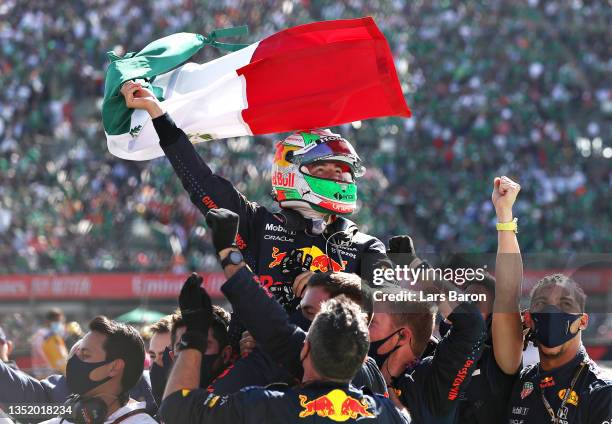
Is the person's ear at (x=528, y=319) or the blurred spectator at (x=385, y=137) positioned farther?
the blurred spectator at (x=385, y=137)

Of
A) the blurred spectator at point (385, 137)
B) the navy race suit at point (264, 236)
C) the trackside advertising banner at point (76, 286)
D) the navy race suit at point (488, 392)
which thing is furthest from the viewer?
the blurred spectator at point (385, 137)

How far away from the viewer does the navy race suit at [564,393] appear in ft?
14.0

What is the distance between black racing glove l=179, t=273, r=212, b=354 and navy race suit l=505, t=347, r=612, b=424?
4.92 ft

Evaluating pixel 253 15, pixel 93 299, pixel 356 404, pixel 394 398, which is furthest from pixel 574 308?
pixel 253 15

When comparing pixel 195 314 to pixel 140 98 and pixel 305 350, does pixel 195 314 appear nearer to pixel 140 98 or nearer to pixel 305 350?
pixel 305 350

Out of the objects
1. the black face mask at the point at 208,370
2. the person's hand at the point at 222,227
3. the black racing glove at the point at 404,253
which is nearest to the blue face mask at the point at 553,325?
the black racing glove at the point at 404,253

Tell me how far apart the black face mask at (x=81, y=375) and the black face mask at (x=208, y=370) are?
1.48 ft

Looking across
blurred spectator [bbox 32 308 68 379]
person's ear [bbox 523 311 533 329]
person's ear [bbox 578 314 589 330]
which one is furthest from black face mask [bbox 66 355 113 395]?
person's ear [bbox 578 314 589 330]

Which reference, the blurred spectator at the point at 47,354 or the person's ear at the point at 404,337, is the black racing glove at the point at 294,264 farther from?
the blurred spectator at the point at 47,354

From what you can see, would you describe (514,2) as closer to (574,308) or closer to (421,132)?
(421,132)

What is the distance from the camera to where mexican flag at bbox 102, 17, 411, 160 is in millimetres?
4906

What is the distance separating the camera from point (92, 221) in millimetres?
15289

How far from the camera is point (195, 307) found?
381 cm

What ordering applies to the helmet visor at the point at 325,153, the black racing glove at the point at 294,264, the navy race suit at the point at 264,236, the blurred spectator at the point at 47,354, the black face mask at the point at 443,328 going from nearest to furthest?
the navy race suit at the point at 264,236, the black racing glove at the point at 294,264, the helmet visor at the point at 325,153, the blurred spectator at the point at 47,354, the black face mask at the point at 443,328
